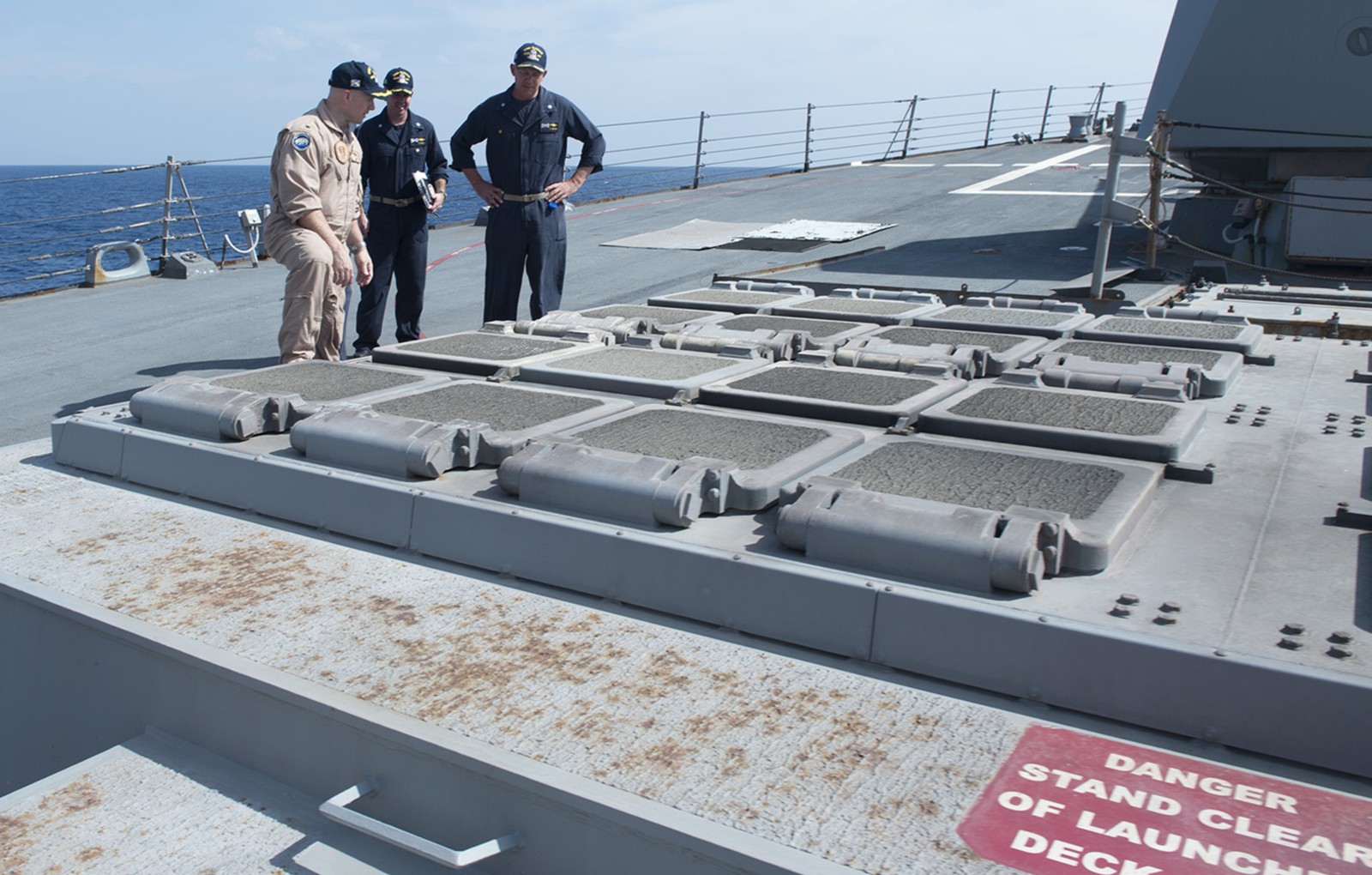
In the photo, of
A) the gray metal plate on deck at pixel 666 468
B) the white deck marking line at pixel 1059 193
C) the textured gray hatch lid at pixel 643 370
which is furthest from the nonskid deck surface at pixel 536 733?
A: the white deck marking line at pixel 1059 193

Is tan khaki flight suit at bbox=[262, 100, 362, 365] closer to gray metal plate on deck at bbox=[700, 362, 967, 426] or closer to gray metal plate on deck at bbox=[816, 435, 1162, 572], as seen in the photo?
gray metal plate on deck at bbox=[700, 362, 967, 426]

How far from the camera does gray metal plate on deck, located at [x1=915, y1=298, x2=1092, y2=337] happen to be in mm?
4516

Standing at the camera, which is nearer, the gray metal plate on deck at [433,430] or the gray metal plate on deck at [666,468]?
the gray metal plate on deck at [666,468]

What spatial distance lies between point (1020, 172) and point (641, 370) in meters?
13.4

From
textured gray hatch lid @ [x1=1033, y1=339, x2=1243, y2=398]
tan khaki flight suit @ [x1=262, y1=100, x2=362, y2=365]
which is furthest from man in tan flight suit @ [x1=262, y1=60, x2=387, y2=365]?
textured gray hatch lid @ [x1=1033, y1=339, x2=1243, y2=398]

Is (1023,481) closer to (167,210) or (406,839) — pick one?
(406,839)

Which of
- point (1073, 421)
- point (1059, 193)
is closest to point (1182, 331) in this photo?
point (1073, 421)

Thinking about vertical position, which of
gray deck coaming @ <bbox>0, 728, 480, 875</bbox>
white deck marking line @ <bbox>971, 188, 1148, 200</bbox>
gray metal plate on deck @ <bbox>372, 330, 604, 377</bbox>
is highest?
white deck marking line @ <bbox>971, 188, 1148, 200</bbox>

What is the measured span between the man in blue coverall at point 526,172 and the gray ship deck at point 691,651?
2.63 meters

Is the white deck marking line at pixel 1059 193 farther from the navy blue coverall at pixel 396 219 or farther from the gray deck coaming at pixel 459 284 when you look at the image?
the navy blue coverall at pixel 396 219

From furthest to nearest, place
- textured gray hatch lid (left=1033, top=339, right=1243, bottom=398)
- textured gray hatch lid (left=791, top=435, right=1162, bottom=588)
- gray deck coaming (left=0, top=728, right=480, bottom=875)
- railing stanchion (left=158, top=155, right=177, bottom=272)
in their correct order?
railing stanchion (left=158, top=155, right=177, bottom=272), textured gray hatch lid (left=1033, top=339, right=1243, bottom=398), textured gray hatch lid (left=791, top=435, right=1162, bottom=588), gray deck coaming (left=0, top=728, right=480, bottom=875)

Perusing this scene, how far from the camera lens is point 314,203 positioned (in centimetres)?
442

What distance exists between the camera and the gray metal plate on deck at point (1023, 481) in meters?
2.17

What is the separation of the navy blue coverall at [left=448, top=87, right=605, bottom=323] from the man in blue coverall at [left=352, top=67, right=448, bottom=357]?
0.87 feet
